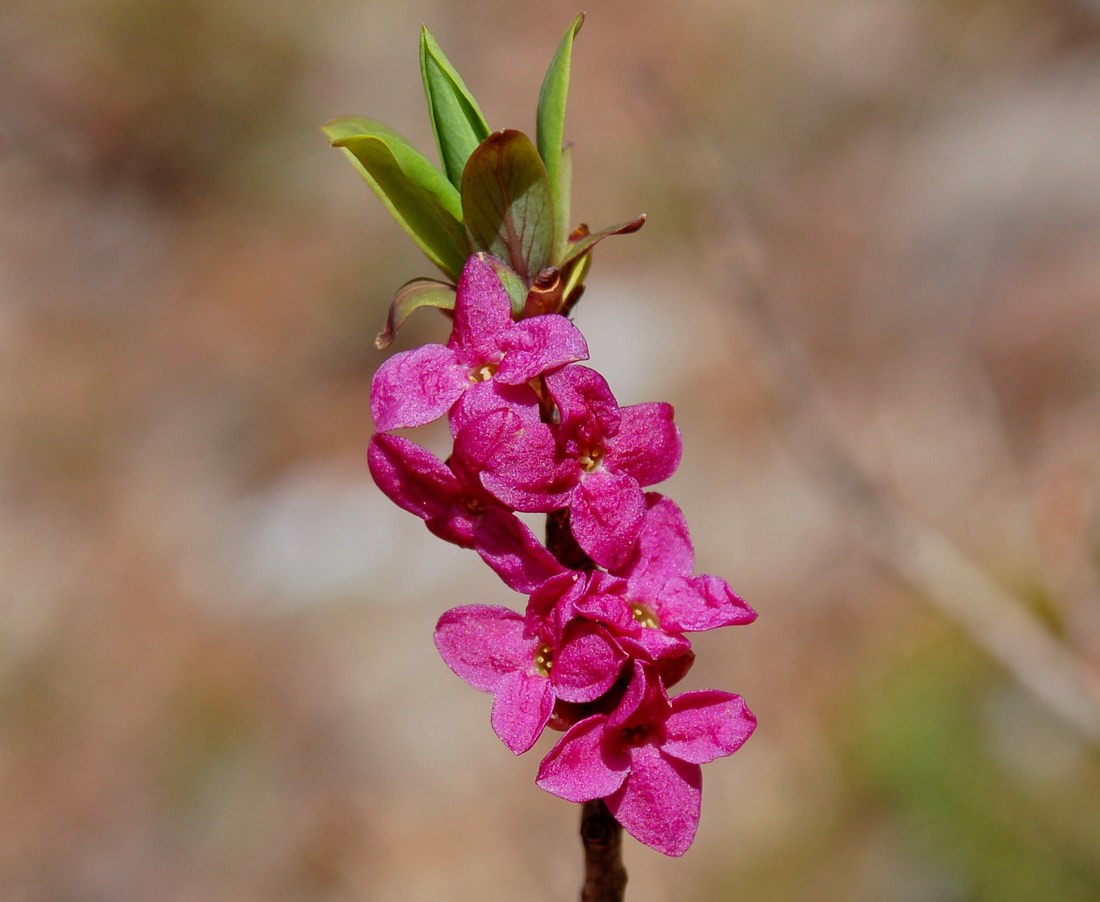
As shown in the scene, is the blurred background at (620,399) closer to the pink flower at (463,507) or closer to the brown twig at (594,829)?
the brown twig at (594,829)

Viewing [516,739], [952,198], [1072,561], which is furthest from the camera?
[952,198]

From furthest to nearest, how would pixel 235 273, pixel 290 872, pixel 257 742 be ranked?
pixel 235 273, pixel 257 742, pixel 290 872

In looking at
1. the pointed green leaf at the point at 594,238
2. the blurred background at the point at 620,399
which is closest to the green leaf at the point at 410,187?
the pointed green leaf at the point at 594,238

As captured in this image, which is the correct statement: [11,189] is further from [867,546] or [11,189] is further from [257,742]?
[867,546]

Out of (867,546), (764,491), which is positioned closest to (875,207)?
(764,491)

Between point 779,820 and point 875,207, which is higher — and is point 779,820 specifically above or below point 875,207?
below

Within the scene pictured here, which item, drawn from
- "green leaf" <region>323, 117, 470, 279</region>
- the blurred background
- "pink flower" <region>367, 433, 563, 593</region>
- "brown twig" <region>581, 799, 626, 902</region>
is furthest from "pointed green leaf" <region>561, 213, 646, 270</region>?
the blurred background

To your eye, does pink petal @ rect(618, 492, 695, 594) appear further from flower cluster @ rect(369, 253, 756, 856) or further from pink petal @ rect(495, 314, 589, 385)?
pink petal @ rect(495, 314, 589, 385)
